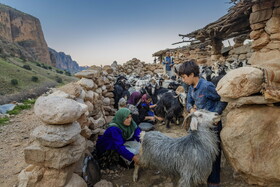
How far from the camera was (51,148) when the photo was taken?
1.85 metres

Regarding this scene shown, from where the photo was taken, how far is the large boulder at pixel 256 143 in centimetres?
189

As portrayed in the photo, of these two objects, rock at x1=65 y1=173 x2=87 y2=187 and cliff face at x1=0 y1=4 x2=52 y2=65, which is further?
cliff face at x1=0 y1=4 x2=52 y2=65

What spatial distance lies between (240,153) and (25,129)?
475 centimetres

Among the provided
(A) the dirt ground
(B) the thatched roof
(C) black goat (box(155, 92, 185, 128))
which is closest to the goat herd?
(A) the dirt ground

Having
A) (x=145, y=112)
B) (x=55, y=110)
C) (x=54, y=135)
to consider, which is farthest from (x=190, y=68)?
(x=145, y=112)

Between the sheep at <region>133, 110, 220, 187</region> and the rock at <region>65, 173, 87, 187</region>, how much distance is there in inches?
36.0

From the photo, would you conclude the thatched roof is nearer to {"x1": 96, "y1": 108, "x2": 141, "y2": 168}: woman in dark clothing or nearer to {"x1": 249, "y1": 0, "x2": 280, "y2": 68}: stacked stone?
{"x1": 249, "y1": 0, "x2": 280, "y2": 68}: stacked stone

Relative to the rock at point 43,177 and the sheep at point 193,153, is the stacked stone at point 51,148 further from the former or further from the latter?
the sheep at point 193,153

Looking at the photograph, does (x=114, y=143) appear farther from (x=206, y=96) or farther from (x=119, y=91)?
(x=119, y=91)

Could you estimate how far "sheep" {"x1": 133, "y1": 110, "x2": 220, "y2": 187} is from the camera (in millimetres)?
1986

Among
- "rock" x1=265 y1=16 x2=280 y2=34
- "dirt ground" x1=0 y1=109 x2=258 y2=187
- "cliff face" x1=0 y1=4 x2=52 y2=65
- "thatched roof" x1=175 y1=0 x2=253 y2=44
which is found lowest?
"dirt ground" x1=0 y1=109 x2=258 y2=187

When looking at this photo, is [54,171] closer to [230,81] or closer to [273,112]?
Answer: [230,81]

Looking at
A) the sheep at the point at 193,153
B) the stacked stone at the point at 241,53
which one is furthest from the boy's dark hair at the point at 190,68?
the stacked stone at the point at 241,53

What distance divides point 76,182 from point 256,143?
2.04m
